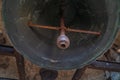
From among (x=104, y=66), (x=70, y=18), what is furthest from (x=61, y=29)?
(x=104, y=66)

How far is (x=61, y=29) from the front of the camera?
4.56ft

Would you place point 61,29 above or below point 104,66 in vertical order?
above

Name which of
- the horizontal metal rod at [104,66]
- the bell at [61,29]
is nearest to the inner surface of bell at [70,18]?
the bell at [61,29]

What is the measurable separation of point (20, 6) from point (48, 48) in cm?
23

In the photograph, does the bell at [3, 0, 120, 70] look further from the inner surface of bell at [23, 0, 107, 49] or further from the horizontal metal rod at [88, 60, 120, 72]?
the horizontal metal rod at [88, 60, 120, 72]

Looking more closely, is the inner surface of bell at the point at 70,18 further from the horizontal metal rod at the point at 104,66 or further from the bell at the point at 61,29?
the horizontal metal rod at the point at 104,66

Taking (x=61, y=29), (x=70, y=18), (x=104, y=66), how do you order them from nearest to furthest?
1. (x=61, y=29)
2. (x=70, y=18)
3. (x=104, y=66)

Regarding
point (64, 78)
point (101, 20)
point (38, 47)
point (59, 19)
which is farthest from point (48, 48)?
point (64, 78)

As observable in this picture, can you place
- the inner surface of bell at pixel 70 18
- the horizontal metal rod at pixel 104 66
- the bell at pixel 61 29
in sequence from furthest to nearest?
the horizontal metal rod at pixel 104 66 < the inner surface of bell at pixel 70 18 < the bell at pixel 61 29

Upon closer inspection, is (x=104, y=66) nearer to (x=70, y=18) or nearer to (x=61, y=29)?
(x=70, y=18)

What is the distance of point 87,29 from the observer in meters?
1.55

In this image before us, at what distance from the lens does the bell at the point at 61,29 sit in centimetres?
137

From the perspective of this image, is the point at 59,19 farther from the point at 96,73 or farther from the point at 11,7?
the point at 96,73

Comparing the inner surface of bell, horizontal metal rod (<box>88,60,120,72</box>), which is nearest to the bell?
the inner surface of bell
